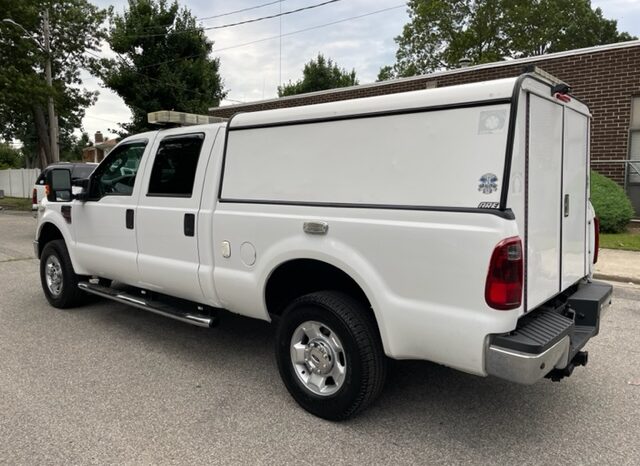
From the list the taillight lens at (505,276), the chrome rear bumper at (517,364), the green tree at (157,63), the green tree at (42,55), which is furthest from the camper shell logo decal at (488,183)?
the green tree at (42,55)

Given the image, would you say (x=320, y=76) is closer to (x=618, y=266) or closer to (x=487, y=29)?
(x=487, y=29)

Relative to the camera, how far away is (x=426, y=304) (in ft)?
9.40

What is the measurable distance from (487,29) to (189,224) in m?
33.5

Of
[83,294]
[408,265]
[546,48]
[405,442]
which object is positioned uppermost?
[546,48]

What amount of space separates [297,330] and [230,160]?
1357mm

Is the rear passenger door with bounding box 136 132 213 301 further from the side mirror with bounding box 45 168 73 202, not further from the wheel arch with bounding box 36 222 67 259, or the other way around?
the wheel arch with bounding box 36 222 67 259

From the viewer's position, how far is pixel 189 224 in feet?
13.5

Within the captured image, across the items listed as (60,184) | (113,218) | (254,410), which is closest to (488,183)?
(254,410)

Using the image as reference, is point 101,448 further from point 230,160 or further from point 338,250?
point 230,160

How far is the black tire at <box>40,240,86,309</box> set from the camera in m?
5.68

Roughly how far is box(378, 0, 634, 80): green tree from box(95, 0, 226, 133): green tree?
1803 centimetres

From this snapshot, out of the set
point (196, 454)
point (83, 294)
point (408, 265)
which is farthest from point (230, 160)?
point (83, 294)

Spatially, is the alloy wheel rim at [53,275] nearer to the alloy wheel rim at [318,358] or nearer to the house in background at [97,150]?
the alloy wheel rim at [318,358]

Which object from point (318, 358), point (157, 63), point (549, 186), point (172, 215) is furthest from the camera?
point (157, 63)
